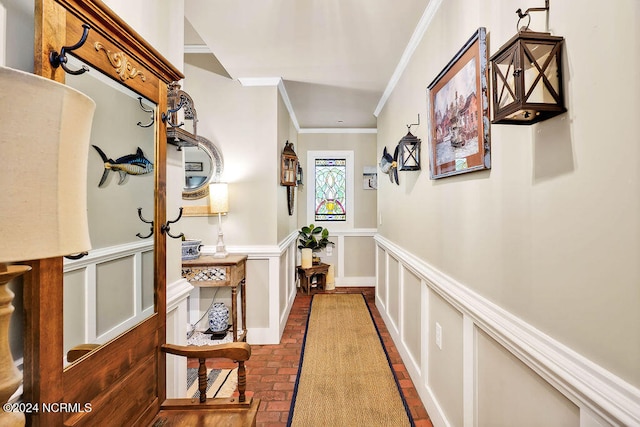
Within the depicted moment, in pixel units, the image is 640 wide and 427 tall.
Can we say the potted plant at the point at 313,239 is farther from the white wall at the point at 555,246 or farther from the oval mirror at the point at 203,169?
the white wall at the point at 555,246

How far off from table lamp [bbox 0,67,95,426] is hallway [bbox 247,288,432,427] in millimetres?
1744

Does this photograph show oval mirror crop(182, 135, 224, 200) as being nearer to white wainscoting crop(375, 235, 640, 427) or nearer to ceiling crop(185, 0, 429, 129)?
ceiling crop(185, 0, 429, 129)

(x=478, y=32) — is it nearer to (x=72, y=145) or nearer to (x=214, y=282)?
(x=72, y=145)

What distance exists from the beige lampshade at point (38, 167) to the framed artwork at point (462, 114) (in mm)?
1292

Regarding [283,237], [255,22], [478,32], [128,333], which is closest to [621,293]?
[478,32]

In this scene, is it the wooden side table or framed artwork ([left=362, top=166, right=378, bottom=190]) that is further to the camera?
framed artwork ([left=362, top=166, right=378, bottom=190])

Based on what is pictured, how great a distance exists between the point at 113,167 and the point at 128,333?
1.73 ft

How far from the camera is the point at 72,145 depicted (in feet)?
1.67

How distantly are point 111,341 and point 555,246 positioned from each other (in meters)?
1.31

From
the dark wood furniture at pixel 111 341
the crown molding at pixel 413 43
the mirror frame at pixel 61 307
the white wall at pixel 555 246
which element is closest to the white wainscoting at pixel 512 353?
the white wall at pixel 555 246

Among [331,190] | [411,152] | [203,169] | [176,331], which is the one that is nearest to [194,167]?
[203,169]

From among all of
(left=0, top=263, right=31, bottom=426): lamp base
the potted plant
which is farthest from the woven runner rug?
(left=0, top=263, right=31, bottom=426): lamp base

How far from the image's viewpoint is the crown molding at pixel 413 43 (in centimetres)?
183

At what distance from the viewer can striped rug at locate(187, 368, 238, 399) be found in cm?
222
